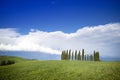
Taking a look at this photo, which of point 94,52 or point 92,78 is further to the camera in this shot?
point 94,52

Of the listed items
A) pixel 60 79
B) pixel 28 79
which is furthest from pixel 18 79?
pixel 60 79

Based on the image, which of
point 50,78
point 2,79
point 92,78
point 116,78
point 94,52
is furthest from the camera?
point 94,52

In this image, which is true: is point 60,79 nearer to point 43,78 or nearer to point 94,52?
point 43,78

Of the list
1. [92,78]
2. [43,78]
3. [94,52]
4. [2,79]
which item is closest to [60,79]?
[43,78]

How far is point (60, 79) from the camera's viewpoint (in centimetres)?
2827

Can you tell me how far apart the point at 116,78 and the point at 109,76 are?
1.45m

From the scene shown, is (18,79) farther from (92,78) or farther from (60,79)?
(92,78)

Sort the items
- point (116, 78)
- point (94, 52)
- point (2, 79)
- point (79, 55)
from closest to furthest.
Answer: point (116, 78) < point (2, 79) < point (94, 52) < point (79, 55)

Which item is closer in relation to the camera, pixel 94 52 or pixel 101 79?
pixel 101 79

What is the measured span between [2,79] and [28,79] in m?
6.27

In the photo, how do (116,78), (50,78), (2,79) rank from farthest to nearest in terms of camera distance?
(2,79) → (50,78) → (116,78)

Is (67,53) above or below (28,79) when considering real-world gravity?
above

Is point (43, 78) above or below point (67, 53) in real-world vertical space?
below

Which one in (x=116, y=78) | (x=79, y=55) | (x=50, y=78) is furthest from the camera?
(x=79, y=55)
